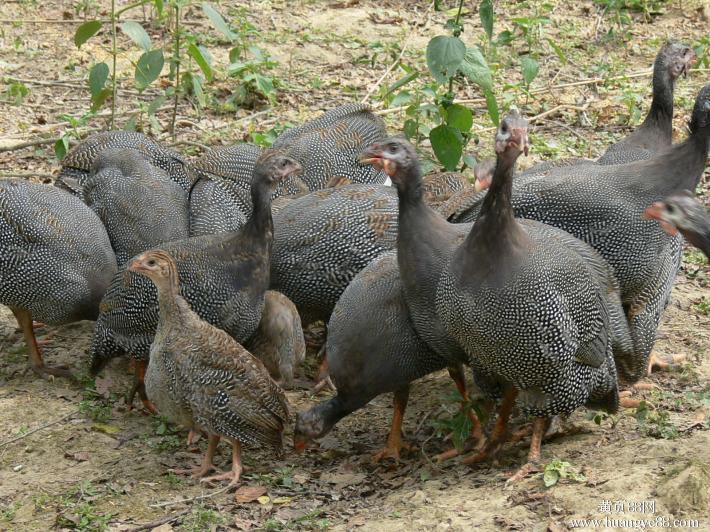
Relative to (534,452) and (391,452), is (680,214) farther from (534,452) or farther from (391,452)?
(391,452)

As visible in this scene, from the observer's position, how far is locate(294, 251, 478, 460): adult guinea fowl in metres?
5.38

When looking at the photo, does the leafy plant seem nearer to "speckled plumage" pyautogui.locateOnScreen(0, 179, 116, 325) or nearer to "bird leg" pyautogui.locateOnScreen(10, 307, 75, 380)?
"speckled plumage" pyautogui.locateOnScreen(0, 179, 116, 325)

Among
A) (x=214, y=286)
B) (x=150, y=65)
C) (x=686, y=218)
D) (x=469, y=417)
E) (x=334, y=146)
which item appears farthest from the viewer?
(x=150, y=65)

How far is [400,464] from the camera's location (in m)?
5.55

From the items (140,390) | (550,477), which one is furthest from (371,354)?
(140,390)

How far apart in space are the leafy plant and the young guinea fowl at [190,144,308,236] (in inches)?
102

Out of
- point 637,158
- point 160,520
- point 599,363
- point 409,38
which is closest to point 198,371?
point 160,520

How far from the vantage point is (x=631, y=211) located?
566 centimetres

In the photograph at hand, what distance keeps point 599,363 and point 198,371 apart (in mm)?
1875

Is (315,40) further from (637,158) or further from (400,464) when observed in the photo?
(400,464)

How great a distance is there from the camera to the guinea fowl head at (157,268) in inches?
207

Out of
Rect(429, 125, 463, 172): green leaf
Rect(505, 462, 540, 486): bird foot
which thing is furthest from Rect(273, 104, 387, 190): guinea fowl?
Rect(505, 462, 540, 486): bird foot

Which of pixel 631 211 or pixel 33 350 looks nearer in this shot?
pixel 631 211

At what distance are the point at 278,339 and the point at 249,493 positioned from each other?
42.4 inches
